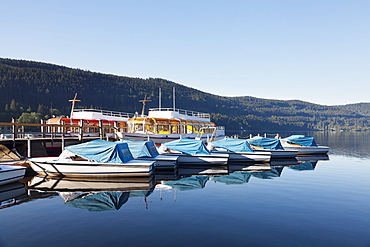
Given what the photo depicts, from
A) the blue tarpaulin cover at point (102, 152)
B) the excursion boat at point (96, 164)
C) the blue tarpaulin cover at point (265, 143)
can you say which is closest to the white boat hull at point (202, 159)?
the excursion boat at point (96, 164)

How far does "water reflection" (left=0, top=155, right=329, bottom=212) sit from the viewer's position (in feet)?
58.4

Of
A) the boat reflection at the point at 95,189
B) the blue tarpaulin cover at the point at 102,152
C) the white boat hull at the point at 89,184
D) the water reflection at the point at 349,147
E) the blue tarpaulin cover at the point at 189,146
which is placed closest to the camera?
the boat reflection at the point at 95,189

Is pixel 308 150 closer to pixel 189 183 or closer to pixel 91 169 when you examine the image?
pixel 189 183

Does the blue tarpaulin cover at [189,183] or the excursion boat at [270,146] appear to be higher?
the excursion boat at [270,146]

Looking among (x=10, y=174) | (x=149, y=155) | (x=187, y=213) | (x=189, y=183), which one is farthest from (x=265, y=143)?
(x=10, y=174)

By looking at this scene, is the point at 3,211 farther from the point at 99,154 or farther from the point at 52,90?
the point at 52,90

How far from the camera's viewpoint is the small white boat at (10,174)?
67.5 feet

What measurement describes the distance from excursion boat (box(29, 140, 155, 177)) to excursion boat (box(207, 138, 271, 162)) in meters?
14.0

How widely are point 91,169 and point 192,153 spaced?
11.9 metres

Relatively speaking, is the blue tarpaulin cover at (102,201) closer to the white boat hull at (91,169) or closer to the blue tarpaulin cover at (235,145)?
the white boat hull at (91,169)

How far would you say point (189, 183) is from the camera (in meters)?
23.9

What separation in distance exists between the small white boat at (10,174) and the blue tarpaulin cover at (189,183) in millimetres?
11518

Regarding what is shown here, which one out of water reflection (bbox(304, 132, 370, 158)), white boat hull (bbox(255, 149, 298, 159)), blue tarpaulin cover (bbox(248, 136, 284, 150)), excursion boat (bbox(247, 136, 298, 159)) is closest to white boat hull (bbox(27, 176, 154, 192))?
blue tarpaulin cover (bbox(248, 136, 284, 150))

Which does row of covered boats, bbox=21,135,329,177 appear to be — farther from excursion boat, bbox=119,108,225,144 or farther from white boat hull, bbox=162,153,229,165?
excursion boat, bbox=119,108,225,144
